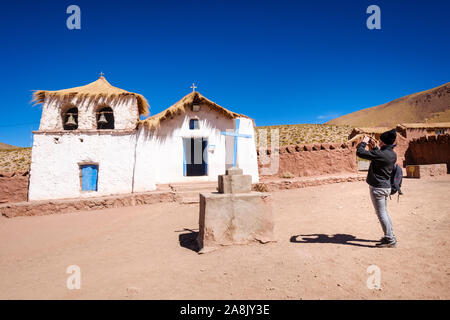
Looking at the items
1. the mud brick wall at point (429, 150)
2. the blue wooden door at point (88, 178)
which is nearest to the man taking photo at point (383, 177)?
the blue wooden door at point (88, 178)

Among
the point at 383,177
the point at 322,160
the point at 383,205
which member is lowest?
the point at 383,205

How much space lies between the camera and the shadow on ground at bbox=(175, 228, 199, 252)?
4426 mm

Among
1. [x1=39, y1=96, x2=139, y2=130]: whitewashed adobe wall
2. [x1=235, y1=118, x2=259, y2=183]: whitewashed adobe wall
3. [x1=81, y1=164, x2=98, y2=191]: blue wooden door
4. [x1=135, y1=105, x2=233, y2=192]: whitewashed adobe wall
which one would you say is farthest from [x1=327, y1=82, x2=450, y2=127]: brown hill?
[x1=81, y1=164, x2=98, y2=191]: blue wooden door

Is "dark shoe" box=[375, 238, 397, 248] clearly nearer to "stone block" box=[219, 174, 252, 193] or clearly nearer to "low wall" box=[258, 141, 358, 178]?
"stone block" box=[219, 174, 252, 193]

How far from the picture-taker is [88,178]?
11.1m

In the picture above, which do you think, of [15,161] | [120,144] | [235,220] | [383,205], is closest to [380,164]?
[383,205]

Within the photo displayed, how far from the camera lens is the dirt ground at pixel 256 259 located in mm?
2709

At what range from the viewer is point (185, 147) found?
1231 centimetres

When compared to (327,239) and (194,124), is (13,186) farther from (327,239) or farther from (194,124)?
(327,239)

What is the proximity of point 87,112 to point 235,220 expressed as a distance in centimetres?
1106

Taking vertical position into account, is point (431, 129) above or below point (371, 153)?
above

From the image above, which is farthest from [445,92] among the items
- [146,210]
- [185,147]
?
[146,210]
